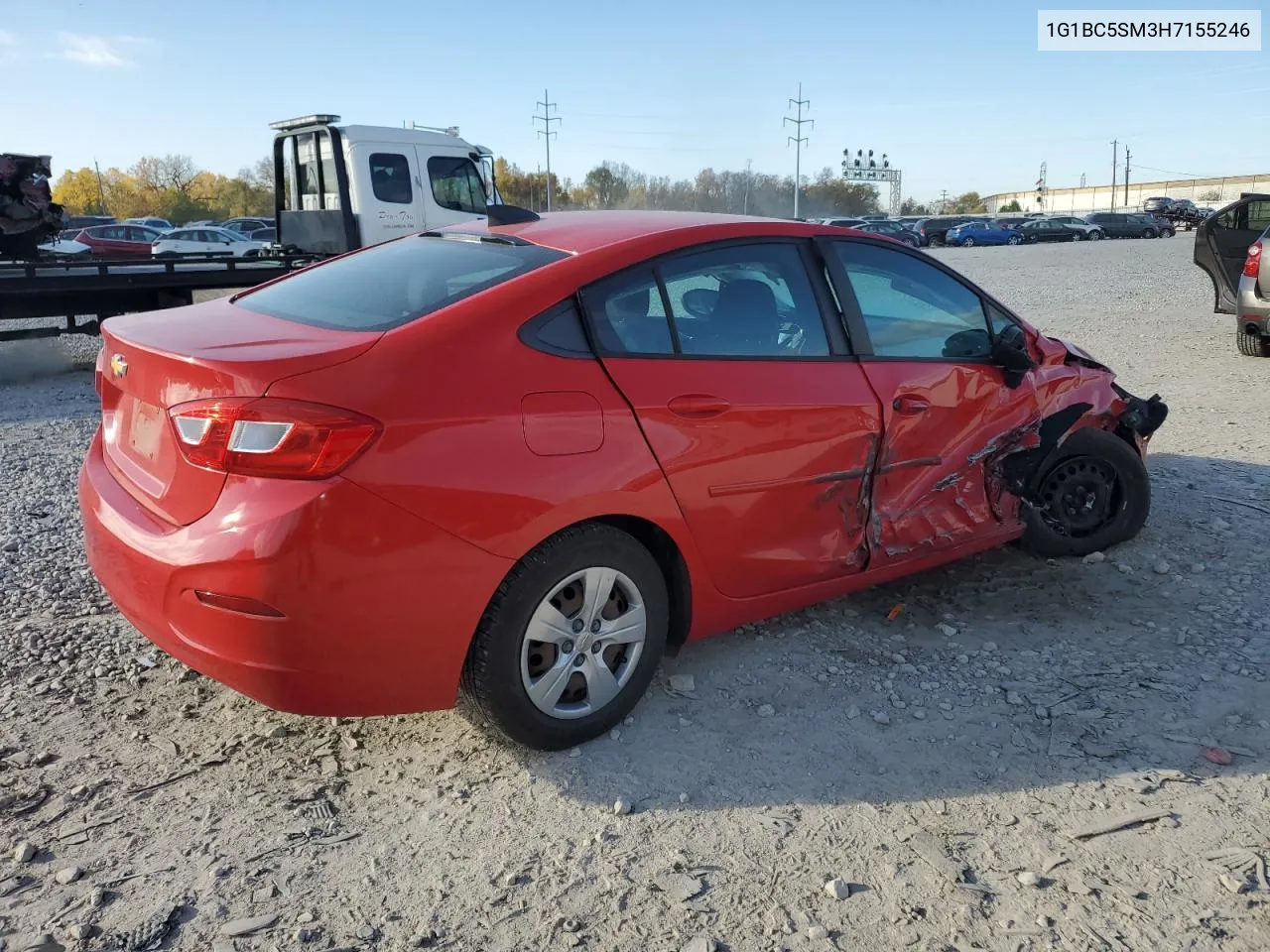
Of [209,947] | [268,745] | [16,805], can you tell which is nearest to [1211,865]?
[209,947]

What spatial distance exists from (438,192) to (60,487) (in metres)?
8.02

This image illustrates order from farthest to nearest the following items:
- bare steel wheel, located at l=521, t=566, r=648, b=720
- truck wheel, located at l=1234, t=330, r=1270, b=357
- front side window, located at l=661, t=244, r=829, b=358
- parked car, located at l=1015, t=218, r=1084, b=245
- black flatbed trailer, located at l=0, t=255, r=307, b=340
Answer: parked car, located at l=1015, t=218, r=1084, b=245 < truck wheel, located at l=1234, t=330, r=1270, b=357 < black flatbed trailer, located at l=0, t=255, r=307, b=340 < front side window, located at l=661, t=244, r=829, b=358 < bare steel wheel, located at l=521, t=566, r=648, b=720

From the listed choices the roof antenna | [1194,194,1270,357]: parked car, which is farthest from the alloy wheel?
[1194,194,1270,357]: parked car

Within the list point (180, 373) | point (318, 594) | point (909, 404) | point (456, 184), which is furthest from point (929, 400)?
point (456, 184)

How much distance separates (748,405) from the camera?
3252mm

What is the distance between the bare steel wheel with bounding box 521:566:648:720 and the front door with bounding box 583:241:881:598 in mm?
342

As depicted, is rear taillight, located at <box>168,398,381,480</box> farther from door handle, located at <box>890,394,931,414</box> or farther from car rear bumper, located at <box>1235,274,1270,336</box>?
car rear bumper, located at <box>1235,274,1270,336</box>

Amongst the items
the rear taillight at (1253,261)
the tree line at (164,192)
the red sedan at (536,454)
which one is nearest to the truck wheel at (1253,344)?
Answer: the rear taillight at (1253,261)

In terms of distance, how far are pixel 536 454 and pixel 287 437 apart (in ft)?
2.15

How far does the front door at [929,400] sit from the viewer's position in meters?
3.71

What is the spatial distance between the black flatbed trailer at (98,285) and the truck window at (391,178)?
5.82 ft

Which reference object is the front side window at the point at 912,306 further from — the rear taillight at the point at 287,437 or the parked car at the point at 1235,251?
the parked car at the point at 1235,251

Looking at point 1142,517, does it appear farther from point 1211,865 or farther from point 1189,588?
point 1211,865

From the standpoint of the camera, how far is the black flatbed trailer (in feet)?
A: 31.5
